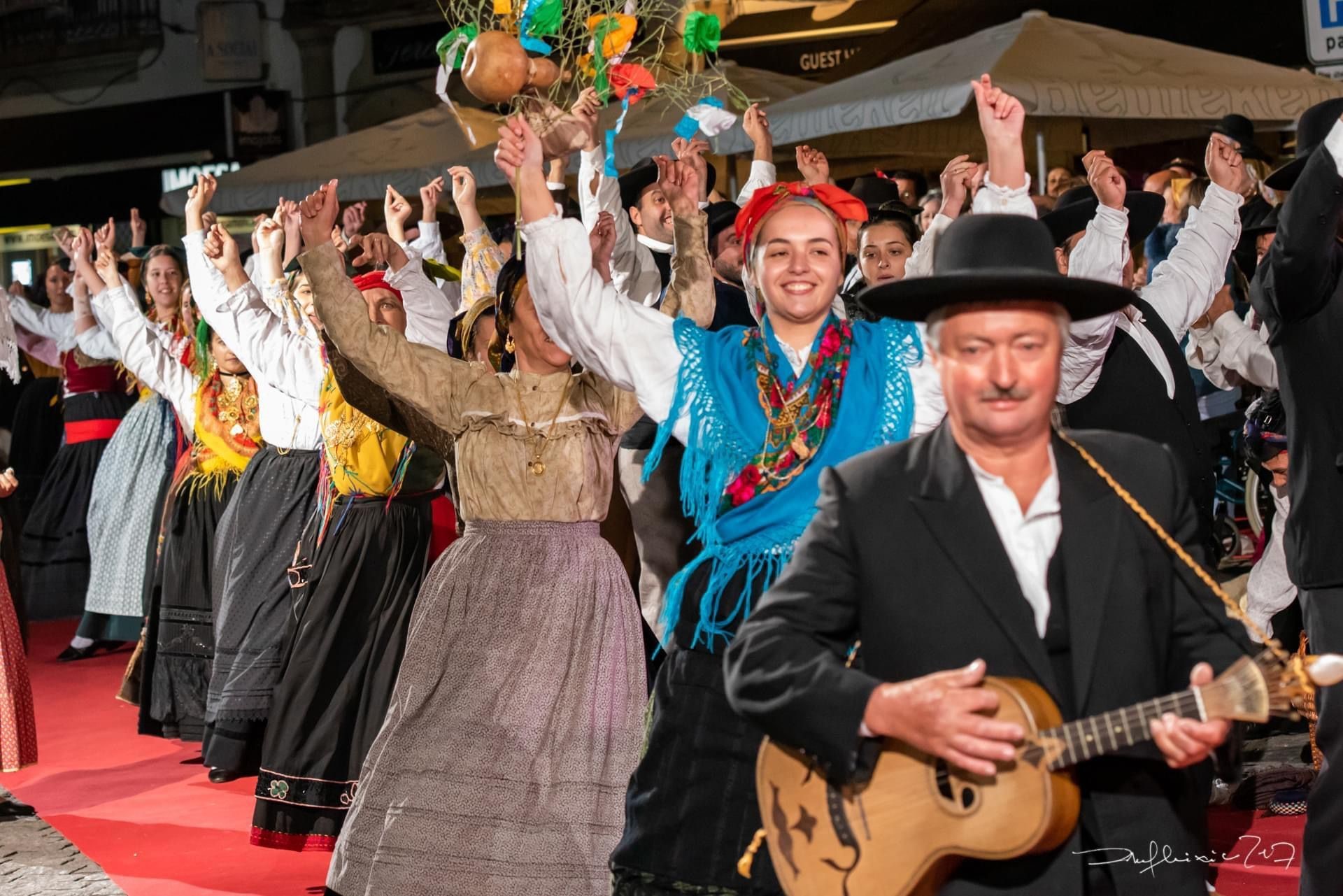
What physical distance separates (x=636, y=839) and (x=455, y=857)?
2.58 feet

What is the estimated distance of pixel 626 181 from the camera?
726 centimetres

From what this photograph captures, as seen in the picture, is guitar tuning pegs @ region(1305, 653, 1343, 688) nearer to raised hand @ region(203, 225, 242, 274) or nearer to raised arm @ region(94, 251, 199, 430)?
raised hand @ region(203, 225, 242, 274)

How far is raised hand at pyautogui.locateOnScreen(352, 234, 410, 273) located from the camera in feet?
22.0

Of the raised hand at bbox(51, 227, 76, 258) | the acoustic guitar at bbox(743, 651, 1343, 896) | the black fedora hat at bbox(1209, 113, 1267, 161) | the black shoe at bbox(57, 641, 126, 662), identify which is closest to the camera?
the acoustic guitar at bbox(743, 651, 1343, 896)

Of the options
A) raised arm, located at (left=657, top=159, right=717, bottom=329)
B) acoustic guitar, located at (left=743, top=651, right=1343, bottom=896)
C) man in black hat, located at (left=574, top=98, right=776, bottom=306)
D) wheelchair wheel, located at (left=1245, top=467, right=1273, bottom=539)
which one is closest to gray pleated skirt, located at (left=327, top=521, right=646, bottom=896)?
raised arm, located at (left=657, top=159, right=717, bottom=329)

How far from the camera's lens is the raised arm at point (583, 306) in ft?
12.8

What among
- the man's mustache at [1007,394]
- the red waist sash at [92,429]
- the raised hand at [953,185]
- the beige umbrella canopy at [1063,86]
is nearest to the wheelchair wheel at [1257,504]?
the beige umbrella canopy at [1063,86]

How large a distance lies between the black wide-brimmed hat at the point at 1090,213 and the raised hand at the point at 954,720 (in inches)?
91.9

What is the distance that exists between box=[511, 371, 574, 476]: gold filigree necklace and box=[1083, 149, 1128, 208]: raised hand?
1542 millimetres

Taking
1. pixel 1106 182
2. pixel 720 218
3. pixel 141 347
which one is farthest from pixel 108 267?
pixel 1106 182

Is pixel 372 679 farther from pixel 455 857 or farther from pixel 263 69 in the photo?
pixel 263 69

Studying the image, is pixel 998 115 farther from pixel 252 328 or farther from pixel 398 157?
pixel 398 157

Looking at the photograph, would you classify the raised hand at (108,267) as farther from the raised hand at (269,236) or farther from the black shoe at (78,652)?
the black shoe at (78,652)

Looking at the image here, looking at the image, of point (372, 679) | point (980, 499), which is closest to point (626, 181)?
point (372, 679)
